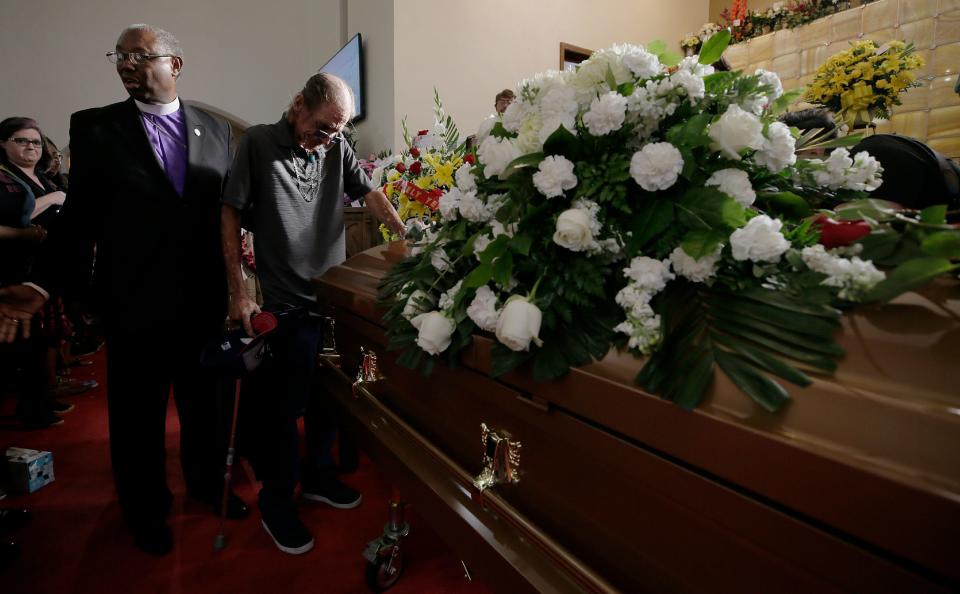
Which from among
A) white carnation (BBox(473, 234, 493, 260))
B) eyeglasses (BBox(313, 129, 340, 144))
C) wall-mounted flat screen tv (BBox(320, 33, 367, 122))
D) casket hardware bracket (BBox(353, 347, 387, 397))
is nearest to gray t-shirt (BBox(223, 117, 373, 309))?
eyeglasses (BBox(313, 129, 340, 144))

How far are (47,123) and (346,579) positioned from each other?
22.0 feet

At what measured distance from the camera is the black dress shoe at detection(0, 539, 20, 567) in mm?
1710

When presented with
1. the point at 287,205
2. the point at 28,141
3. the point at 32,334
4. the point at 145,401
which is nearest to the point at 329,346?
the point at 287,205

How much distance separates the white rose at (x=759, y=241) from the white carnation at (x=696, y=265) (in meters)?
0.03

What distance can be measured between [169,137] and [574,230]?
177cm

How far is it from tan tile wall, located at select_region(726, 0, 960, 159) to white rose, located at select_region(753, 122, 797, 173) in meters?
3.71

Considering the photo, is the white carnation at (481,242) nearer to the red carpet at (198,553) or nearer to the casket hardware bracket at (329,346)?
the casket hardware bracket at (329,346)

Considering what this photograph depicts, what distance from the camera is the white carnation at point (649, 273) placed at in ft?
2.40

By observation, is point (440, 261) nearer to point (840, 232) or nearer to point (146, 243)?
point (840, 232)

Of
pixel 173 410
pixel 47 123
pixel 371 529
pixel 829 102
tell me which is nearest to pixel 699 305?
pixel 371 529

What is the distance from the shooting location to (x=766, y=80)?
89 cm

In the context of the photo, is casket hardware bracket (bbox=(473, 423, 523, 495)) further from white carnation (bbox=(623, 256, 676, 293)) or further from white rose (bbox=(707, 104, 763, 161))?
white rose (bbox=(707, 104, 763, 161))

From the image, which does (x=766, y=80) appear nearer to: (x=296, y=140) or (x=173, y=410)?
(x=296, y=140)

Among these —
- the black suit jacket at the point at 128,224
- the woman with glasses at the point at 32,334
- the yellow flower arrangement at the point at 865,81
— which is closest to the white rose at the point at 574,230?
the black suit jacket at the point at 128,224
